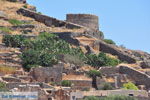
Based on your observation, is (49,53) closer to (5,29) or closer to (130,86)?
(130,86)

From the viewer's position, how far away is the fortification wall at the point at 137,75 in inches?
3058

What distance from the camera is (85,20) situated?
323 ft

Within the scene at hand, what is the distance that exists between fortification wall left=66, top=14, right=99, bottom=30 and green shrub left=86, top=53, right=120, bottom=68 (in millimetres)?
15143

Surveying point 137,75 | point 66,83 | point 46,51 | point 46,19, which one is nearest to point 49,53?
point 46,51

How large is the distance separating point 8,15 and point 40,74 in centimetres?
2406

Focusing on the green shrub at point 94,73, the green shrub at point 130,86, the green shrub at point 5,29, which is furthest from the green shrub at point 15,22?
the green shrub at point 130,86

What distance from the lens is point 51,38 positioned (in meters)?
86.6

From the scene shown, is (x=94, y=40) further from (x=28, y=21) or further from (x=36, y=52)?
(x=36, y=52)

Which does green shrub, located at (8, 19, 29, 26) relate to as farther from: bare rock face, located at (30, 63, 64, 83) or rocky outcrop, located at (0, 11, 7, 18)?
bare rock face, located at (30, 63, 64, 83)

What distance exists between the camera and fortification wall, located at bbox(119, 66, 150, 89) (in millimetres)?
77681

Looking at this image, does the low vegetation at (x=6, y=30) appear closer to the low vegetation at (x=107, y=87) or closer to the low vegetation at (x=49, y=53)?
the low vegetation at (x=49, y=53)

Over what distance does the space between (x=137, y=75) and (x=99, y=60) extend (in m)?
4.43

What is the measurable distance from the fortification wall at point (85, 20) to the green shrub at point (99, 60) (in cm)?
1514

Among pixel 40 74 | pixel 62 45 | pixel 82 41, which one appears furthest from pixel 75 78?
pixel 82 41
